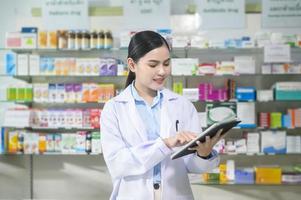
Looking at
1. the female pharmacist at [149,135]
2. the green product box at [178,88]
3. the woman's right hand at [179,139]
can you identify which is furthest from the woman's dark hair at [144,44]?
the green product box at [178,88]

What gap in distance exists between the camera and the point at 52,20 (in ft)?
15.3

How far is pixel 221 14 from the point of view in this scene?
4.54 m

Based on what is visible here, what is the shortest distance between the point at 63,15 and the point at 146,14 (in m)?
0.95

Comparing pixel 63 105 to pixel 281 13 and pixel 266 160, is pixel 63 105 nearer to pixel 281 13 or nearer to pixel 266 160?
pixel 266 160

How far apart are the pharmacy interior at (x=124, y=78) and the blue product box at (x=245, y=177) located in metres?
0.01

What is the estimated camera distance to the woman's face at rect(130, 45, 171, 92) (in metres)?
1.79

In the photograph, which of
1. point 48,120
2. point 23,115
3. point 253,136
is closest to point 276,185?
point 253,136

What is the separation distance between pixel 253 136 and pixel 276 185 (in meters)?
0.65

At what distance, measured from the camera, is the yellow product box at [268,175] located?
4262 mm

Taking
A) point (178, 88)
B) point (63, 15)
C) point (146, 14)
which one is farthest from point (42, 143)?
point (146, 14)

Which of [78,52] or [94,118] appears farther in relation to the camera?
[78,52]

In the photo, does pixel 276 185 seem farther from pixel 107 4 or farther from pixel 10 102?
pixel 10 102

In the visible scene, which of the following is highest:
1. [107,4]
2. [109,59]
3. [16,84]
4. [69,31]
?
[107,4]

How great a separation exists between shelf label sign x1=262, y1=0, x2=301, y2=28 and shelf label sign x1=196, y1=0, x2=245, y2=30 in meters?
0.25
